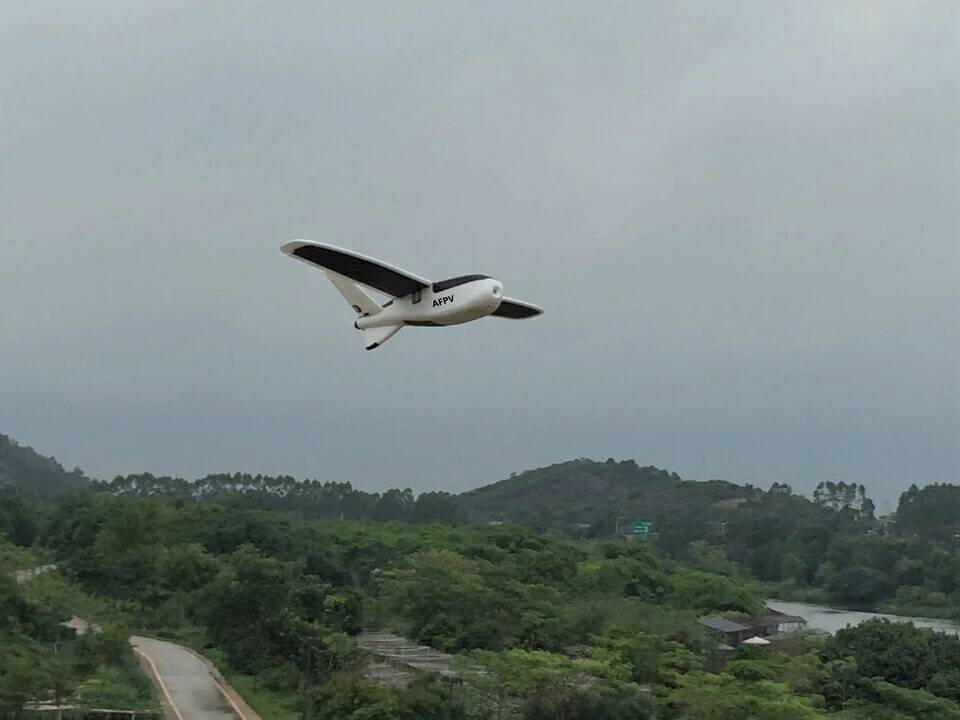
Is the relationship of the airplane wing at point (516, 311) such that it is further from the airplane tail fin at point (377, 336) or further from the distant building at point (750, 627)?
the distant building at point (750, 627)

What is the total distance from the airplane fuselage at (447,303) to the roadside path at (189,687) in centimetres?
1592

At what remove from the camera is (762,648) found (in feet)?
101

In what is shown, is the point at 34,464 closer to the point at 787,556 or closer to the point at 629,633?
the point at 787,556

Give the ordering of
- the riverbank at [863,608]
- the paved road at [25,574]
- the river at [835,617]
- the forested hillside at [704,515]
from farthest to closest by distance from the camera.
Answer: the forested hillside at [704,515] → the riverbank at [863,608] → the river at [835,617] → the paved road at [25,574]

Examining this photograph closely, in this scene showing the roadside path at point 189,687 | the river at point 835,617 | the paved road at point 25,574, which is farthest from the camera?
the river at point 835,617

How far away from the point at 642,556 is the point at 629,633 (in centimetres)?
2473

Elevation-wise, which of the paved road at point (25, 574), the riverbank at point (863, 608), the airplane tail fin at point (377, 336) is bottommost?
the paved road at point (25, 574)

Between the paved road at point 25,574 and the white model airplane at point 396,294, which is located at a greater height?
the white model airplane at point 396,294

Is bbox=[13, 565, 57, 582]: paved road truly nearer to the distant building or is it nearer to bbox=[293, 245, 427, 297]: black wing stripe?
the distant building

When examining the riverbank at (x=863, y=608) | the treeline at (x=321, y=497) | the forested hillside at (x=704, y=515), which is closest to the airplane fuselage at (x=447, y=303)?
the forested hillside at (x=704, y=515)

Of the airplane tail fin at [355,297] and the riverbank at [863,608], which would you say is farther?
the riverbank at [863,608]

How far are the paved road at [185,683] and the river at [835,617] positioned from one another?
101ft

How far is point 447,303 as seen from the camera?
27.0ft

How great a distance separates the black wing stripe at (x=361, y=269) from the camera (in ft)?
27.1
